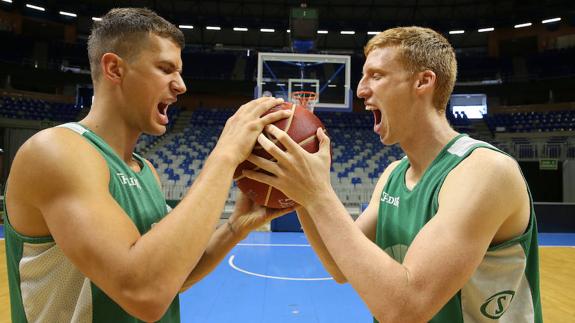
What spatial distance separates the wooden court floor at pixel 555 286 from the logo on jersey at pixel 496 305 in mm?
3423

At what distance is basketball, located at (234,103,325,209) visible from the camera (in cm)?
144

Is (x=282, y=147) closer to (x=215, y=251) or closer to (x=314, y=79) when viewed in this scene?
(x=215, y=251)

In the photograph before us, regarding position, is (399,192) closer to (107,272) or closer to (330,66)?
(107,272)

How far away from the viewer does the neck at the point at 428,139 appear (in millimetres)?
1606

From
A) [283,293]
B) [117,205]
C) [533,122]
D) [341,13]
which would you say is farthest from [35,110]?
[533,122]

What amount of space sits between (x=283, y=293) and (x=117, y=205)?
156 inches

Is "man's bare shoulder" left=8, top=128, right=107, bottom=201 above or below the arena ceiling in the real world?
below

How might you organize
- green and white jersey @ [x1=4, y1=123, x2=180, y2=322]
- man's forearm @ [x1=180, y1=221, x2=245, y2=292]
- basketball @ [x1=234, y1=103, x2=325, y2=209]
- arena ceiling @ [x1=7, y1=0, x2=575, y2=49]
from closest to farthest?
1. green and white jersey @ [x1=4, y1=123, x2=180, y2=322]
2. basketball @ [x1=234, y1=103, x2=325, y2=209]
3. man's forearm @ [x1=180, y1=221, x2=245, y2=292]
4. arena ceiling @ [x1=7, y1=0, x2=575, y2=49]

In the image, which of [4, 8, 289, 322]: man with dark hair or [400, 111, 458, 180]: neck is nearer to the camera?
[4, 8, 289, 322]: man with dark hair

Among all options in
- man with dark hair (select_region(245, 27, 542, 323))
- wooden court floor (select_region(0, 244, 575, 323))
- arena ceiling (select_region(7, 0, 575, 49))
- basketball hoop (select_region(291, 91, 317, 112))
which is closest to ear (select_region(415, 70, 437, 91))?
man with dark hair (select_region(245, 27, 542, 323))

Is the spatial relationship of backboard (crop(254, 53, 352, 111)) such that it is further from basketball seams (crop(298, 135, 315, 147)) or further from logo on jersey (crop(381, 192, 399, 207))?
basketball seams (crop(298, 135, 315, 147))

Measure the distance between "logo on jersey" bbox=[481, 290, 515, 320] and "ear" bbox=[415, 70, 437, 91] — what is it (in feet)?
2.59

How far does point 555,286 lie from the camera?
5.42m

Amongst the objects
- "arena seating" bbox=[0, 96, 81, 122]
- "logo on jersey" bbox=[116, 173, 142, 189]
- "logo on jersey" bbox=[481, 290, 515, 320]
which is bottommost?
"logo on jersey" bbox=[481, 290, 515, 320]
